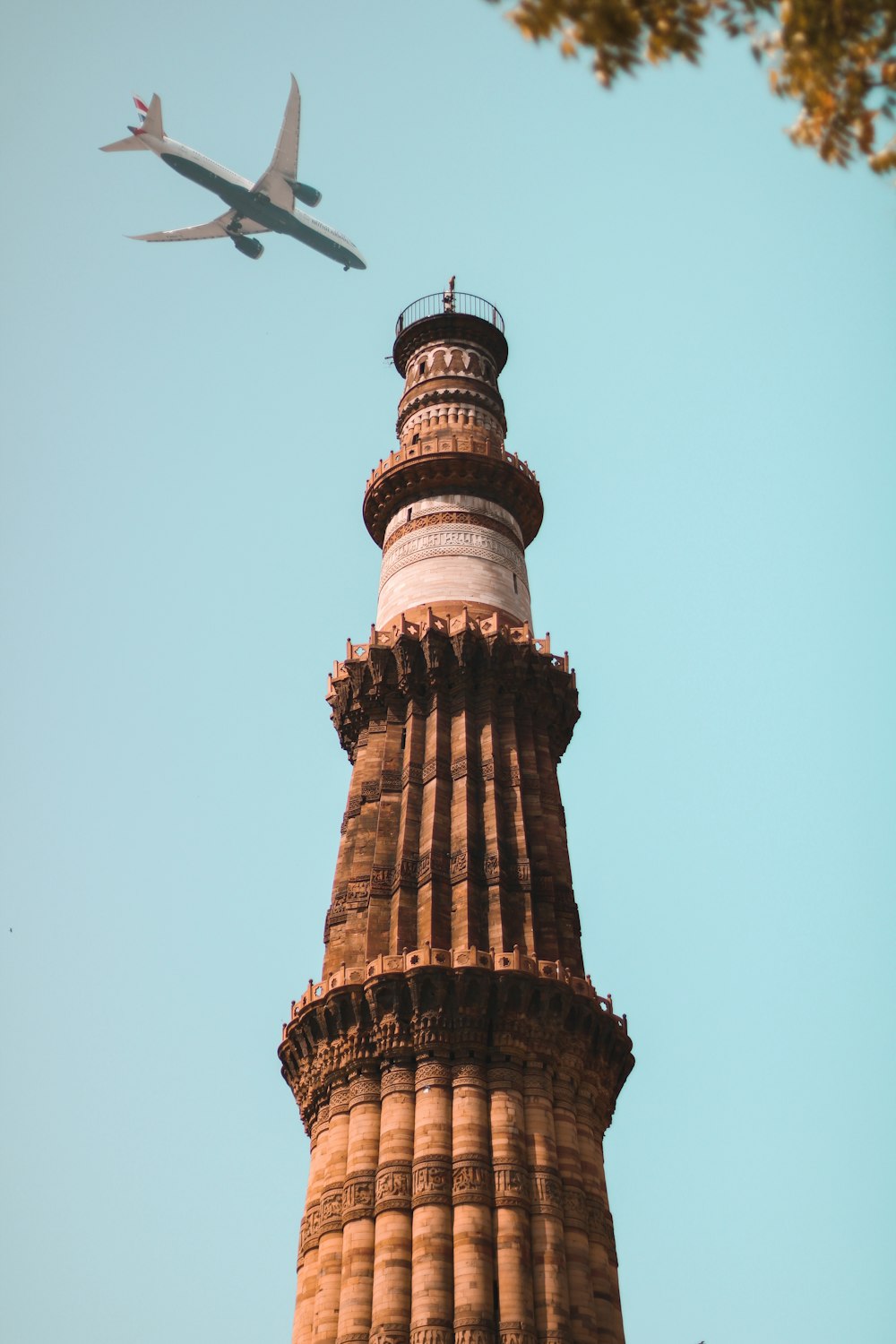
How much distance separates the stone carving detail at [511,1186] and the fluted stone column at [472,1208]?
6.9 inches

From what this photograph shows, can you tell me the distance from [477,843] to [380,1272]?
1012cm

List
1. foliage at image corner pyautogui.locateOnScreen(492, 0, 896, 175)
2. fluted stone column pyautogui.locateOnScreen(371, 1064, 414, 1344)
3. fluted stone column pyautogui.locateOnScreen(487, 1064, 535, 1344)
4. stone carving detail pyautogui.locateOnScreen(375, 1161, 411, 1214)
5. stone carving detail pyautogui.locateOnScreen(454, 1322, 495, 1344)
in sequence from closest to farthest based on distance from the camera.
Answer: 1. foliage at image corner pyautogui.locateOnScreen(492, 0, 896, 175)
2. stone carving detail pyautogui.locateOnScreen(454, 1322, 495, 1344)
3. fluted stone column pyautogui.locateOnScreen(487, 1064, 535, 1344)
4. fluted stone column pyautogui.locateOnScreen(371, 1064, 414, 1344)
5. stone carving detail pyautogui.locateOnScreen(375, 1161, 411, 1214)

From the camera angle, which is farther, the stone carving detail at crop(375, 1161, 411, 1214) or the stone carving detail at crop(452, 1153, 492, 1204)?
the stone carving detail at crop(375, 1161, 411, 1214)

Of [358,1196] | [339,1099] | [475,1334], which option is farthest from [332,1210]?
[475,1334]

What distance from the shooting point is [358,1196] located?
86.4 ft

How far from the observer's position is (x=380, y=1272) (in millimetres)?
24969

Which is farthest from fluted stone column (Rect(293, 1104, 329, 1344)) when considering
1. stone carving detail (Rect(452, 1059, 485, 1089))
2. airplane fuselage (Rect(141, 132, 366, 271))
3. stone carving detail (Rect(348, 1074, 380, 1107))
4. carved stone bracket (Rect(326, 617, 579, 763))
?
→ airplane fuselage (Rect(141, 132, 366, 271))

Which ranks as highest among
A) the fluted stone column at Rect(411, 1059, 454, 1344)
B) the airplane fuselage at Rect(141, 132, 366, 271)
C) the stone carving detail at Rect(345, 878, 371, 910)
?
the airplane fuselage at Rect(141, 132, 366, 271)

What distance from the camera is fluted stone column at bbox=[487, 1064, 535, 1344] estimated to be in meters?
24.2

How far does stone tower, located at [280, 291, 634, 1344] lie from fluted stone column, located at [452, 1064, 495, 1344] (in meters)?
0.04

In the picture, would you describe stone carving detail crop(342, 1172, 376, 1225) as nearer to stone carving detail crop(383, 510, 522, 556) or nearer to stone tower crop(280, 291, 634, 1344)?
stone tower crop(280, 291, 634, 1344)

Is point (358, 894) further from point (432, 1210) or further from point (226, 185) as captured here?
point (226, 185)

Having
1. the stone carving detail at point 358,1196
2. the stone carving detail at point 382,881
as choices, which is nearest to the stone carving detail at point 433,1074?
the stone carving detail at point 358,1196

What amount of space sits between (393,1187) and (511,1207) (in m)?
2.35
